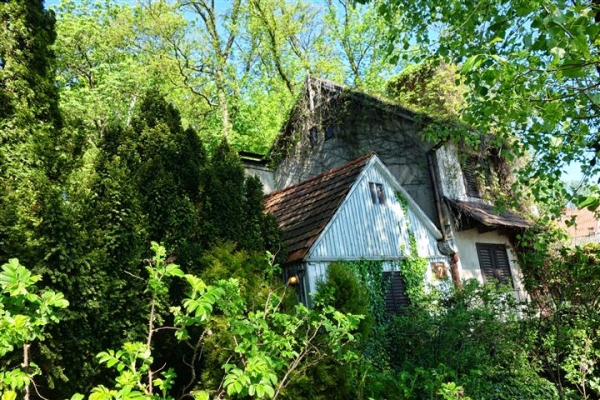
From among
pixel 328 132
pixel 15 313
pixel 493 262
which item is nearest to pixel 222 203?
pixel 15 313

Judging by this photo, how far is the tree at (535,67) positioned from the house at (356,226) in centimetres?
370

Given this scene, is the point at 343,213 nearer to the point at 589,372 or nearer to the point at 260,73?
the point at 589,372

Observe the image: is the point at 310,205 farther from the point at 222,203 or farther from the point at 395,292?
the point at 222,203

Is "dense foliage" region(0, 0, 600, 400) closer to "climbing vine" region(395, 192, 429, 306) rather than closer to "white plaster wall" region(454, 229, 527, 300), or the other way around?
"climbing vine" region(395, 192, 429, 306)

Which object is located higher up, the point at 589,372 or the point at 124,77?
the point at 124,77

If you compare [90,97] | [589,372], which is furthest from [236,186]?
[90,97]

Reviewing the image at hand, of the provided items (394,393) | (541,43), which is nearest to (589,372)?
(394,393)

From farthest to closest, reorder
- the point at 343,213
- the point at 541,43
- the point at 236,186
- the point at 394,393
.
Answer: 1. the point at 343,213
2. the point at 236,186
3. the point at 394,393
4. the point at 541,43

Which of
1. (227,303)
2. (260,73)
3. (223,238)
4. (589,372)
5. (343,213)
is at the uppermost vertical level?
(260,73)

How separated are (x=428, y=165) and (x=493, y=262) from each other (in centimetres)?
418

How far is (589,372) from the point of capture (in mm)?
8609

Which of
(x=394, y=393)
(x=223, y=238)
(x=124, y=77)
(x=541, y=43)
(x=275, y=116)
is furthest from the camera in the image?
(x=275, y=116)

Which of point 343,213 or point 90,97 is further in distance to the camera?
point 90,97

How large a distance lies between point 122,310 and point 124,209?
1393 millimetres
